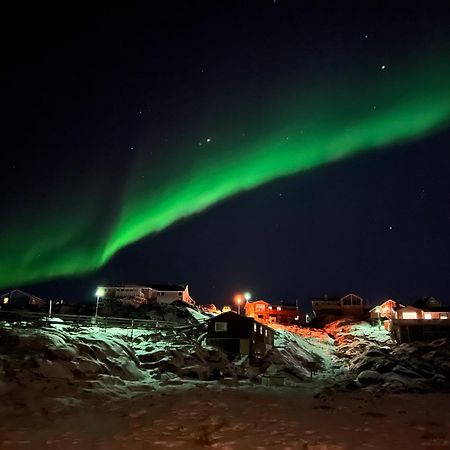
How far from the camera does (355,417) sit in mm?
17969

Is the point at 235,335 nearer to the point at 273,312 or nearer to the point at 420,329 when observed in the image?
the point at 420,329

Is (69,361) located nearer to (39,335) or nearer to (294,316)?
(39,335)

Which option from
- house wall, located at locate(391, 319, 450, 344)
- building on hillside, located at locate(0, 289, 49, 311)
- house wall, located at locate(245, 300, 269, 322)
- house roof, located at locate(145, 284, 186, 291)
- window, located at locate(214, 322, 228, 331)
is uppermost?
house roof, located at locate(145, 284, 186, 291)

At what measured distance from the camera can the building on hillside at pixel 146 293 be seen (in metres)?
98.4

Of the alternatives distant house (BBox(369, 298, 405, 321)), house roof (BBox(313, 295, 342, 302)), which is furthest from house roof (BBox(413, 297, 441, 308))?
house roof (BBox(313, 295, 342, 302))

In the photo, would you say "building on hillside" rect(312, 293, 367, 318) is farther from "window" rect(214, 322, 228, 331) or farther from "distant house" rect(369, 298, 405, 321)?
"window" rect(214, 322, 228, 331)

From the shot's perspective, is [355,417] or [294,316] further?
[294,316]

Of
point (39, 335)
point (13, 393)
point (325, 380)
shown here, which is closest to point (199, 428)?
point (13, 393)

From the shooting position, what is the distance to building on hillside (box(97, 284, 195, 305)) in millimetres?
98438

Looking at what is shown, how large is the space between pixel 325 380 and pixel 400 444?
92.7ft

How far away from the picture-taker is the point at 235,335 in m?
52.5

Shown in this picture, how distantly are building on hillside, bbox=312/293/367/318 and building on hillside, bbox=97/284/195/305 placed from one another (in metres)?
35.9

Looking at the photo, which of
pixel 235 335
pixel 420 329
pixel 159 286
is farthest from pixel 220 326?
pixel 159 286

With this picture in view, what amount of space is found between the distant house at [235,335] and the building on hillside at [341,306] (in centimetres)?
5441
